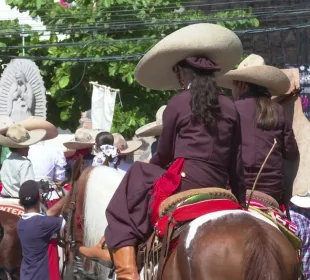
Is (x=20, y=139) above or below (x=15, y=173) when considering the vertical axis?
above

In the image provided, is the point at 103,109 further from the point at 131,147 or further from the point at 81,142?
the point at 131,147

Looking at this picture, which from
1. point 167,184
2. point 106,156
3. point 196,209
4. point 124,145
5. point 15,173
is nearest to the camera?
point 196,209

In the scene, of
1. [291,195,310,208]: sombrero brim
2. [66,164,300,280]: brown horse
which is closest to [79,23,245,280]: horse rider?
[66,164,300,280]: brown horse

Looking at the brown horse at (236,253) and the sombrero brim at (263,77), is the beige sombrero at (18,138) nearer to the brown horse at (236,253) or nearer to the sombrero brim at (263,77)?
the sombrero brim at (263,77)

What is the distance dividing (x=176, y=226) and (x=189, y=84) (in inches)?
35.3

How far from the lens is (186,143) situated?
5.41 m

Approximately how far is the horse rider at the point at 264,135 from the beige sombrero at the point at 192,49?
61 centimetres

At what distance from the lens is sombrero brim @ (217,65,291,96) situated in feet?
21.9

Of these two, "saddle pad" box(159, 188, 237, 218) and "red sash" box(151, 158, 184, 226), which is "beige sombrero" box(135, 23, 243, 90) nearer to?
"red sash" box(151, 158, 184, 226)

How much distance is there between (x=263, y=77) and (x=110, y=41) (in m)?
9.69

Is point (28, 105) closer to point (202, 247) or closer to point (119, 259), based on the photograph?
point (119, 259)

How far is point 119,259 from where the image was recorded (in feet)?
18.6

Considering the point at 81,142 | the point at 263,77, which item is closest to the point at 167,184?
the point at 263,77

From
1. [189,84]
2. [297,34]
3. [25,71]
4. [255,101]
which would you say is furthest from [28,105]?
[189,84]
